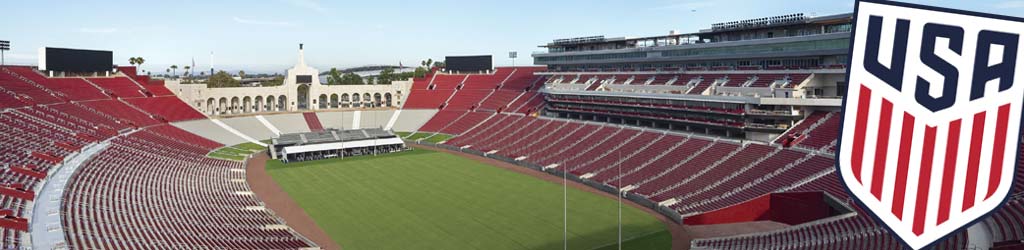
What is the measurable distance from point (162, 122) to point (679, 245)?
63701 millimetres

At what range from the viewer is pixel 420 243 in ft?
110

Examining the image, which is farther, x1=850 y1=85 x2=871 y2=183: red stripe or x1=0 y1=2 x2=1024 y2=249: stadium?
x1=0 y1=2 x2=1024 y2=249: stadium

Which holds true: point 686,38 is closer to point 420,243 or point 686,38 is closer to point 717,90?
point 717,90

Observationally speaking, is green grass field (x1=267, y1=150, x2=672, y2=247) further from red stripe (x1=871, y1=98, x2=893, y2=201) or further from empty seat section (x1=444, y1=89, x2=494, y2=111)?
empty seat section (x1=444, y1=89, x2=494, y2=111)

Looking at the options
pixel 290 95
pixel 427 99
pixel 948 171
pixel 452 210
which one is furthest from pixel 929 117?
pixel 290 95

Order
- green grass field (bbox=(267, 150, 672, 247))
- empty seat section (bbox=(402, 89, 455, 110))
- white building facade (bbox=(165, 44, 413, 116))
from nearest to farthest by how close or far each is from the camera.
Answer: green grass field (bbox=(267, 150, 672, 247)) < white building facade (bbox=(165, 44, 413, 116)) < empty seat section (bbox=(402, 89, 455, 110))

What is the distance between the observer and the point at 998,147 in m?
9.68

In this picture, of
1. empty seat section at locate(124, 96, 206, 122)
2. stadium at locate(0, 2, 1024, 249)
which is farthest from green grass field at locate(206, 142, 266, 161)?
empty seat section at locate(124, 96, 206, 122)

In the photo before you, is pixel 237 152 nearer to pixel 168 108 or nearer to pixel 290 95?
pixel 168 108

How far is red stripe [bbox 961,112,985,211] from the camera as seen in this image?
9.60 m

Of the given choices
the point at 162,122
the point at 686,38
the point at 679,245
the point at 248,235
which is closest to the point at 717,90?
the point at 686,38

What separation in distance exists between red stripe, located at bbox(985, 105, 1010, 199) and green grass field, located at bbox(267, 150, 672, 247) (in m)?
23.5

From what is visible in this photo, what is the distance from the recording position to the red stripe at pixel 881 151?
31.7 ft

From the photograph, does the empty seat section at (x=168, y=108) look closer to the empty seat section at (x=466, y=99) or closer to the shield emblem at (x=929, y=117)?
the empty seat section at (x=466, y=99)
